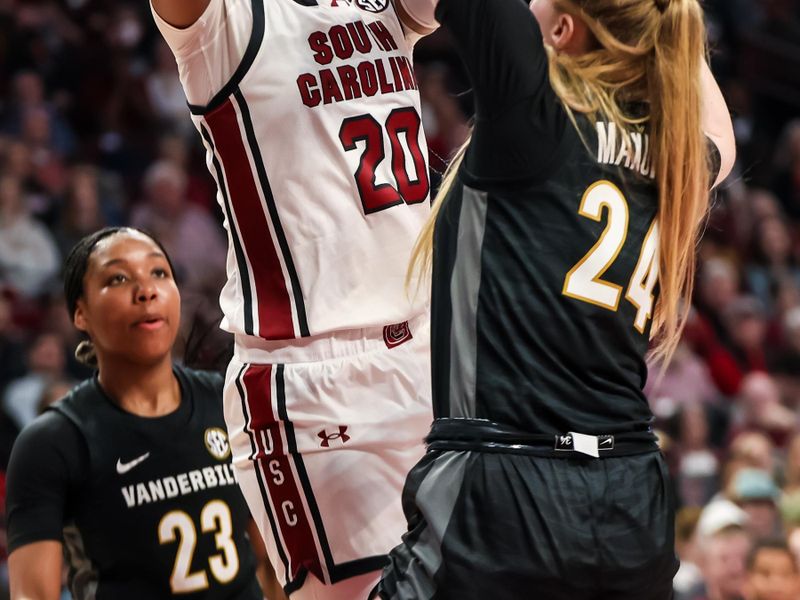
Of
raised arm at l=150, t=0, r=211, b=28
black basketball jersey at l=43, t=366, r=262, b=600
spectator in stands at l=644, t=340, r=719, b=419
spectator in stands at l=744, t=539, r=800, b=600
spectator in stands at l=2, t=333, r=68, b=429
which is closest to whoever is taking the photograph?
raised arm at l=150, t=0, r=211, b=28

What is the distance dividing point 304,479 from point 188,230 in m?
6.22

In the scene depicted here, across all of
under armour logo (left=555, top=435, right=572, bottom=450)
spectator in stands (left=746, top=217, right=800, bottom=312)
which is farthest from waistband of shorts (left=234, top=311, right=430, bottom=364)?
spectator in stands (left=746, top=217, right=800, bottom=312)

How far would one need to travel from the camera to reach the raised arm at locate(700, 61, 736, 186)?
119 inches

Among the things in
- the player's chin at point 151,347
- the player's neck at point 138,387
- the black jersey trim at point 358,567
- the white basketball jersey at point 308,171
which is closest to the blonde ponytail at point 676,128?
the white basketball jersey at point 308,171

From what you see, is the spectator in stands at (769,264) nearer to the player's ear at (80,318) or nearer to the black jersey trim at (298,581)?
the player's ear at (80,318)

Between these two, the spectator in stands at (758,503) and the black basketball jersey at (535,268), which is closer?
the black basketball jersey at (535,268)

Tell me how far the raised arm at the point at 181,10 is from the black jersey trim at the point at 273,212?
202 millimetres

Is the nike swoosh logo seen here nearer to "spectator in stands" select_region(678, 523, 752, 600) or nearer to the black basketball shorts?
the black basketball shorts

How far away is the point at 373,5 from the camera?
3.44 meters

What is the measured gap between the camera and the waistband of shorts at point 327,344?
130 inches

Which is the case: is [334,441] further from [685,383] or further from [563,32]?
[685,383]

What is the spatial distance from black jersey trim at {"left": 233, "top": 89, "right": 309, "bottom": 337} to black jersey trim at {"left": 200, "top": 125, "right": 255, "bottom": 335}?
0.11 metres

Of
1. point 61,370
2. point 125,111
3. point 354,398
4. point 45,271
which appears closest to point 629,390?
point 354,398

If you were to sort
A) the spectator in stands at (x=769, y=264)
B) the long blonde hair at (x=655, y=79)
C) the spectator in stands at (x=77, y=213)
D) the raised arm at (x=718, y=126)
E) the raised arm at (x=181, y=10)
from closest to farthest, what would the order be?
the long blonde hair at (x=655, y=79)
the raised arm at (x=718, y=126)
the raised arm at (x=181, y=10)
the spectator in stands at (x=77, y=213)
the spectator in stands at (x=769, y=264)
